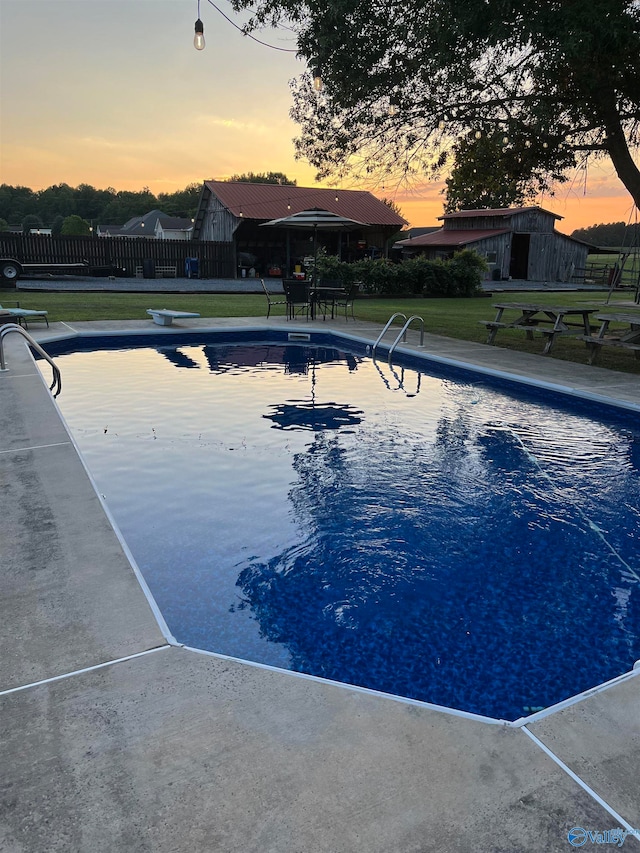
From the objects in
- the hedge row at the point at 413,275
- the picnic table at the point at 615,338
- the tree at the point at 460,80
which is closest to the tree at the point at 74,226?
the hedge row at the point at 413,275

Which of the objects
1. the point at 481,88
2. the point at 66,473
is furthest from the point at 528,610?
the point at 481,88

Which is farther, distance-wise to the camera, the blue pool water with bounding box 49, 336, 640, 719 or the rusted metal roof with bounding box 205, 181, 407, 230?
the rusted metal roof with bounding box 205, 181, 407, 230

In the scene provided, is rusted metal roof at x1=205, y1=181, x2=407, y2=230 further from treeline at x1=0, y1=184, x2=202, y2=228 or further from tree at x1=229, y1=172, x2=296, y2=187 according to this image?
treeline at x1=0, y1=184, x2=202, y2=228

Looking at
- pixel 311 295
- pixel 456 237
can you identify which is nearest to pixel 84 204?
pixel 456 237

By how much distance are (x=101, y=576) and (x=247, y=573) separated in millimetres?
1051

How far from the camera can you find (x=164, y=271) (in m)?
30.8

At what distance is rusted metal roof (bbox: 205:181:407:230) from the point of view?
110 ft

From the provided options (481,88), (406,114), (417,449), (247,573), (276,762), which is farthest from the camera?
(406,114)

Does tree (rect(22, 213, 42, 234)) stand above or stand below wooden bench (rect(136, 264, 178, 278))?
above

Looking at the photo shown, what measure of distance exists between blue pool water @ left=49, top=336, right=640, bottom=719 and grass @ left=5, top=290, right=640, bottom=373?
3.57 metres

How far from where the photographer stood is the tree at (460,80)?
29.0 ft

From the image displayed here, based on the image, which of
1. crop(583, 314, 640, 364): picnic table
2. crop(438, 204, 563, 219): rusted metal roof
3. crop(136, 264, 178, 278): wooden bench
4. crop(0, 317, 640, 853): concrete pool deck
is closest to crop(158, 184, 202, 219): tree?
crop(438, 204, 563, 219): rusted metal roof

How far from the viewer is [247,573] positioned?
12.6ft

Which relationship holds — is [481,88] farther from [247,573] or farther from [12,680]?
[12,680]
